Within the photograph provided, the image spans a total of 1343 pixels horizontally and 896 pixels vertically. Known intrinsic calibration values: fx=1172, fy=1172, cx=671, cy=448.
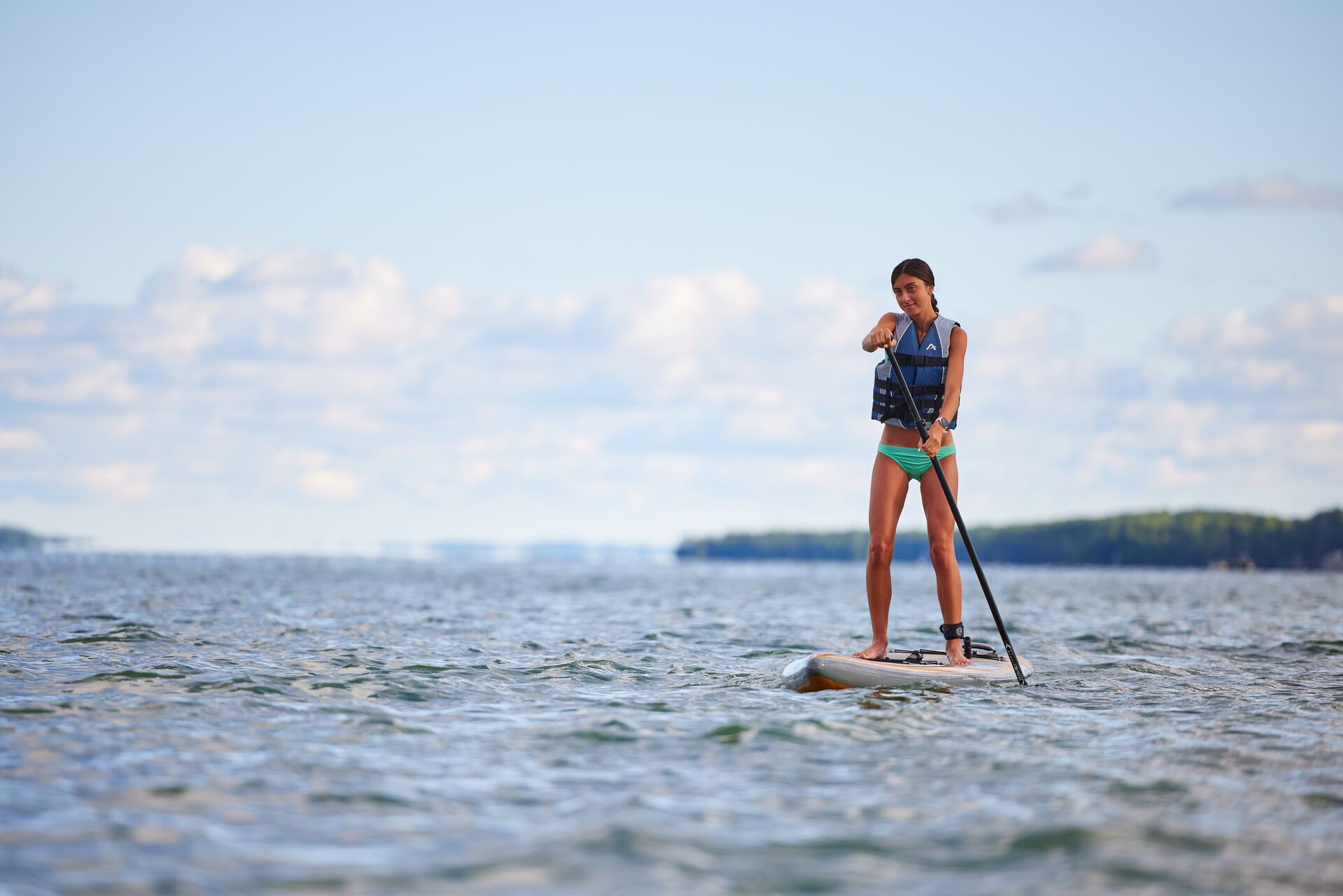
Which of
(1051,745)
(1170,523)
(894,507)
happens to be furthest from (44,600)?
(1170,523)

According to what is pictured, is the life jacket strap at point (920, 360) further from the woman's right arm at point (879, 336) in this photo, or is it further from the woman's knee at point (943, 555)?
the woman's knee at point (943, 555)

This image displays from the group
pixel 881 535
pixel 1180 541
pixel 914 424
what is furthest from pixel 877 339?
pixel 1180 541

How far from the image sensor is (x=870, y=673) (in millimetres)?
10109

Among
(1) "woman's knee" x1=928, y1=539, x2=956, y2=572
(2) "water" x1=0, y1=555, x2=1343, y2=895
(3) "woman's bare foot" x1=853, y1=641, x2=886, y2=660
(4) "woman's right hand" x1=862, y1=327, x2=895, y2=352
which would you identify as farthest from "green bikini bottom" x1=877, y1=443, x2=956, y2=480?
(2) "water" x1=0, y1=555, x2=1343, y2=895

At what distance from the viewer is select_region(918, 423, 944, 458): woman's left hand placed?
10.1 metres

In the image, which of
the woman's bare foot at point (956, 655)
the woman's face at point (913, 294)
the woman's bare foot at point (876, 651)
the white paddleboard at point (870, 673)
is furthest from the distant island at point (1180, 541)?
the woman's face at point (913, 294)

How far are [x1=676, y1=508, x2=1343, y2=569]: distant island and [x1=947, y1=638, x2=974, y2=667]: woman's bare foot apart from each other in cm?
14607

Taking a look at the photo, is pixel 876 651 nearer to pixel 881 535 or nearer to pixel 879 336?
pixel 881 535

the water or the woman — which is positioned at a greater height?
the woman

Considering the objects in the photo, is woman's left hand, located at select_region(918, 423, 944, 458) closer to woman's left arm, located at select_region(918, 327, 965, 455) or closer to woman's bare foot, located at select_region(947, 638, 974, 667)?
woman's left arm, located at select_region(918, 327, 965, 455)

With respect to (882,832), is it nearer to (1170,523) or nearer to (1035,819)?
(1035,819)

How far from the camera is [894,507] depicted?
1071cm

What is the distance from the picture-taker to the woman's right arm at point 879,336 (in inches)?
409

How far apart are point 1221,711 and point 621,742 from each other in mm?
5064
